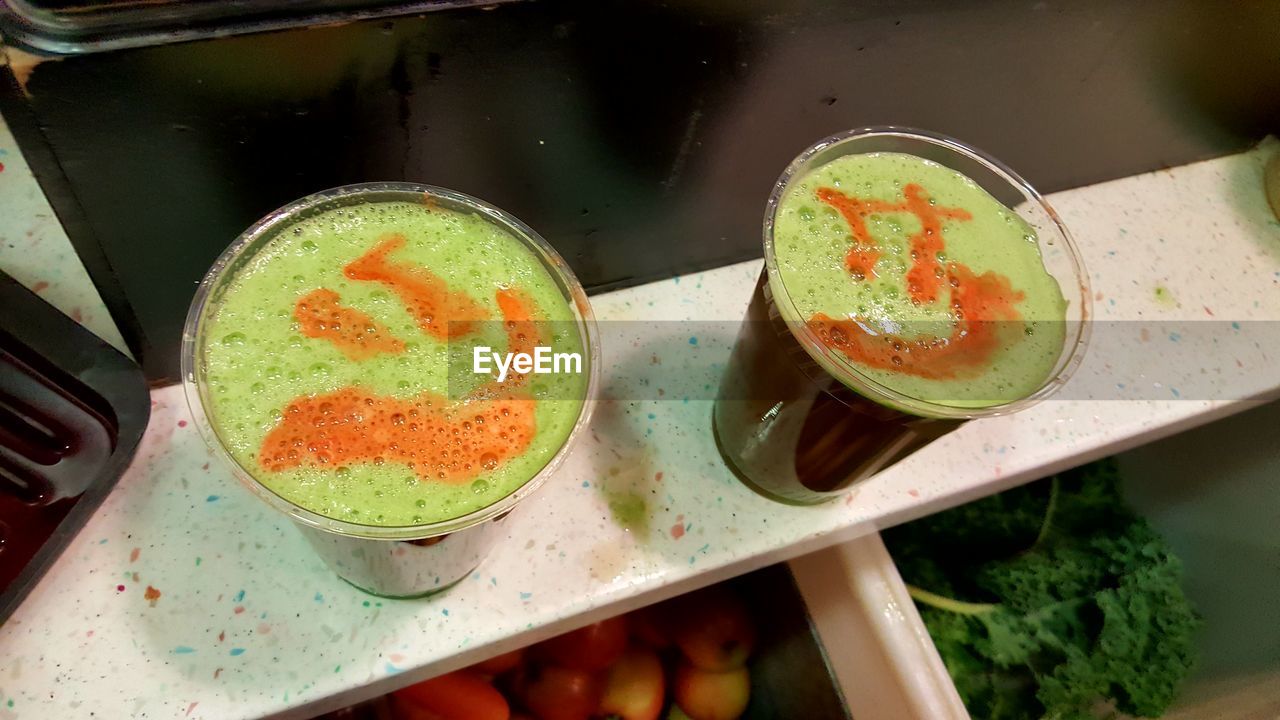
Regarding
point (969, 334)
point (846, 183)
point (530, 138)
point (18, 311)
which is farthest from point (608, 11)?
point (18, 311)

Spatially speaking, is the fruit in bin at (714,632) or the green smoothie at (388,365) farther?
the fruit in bin at (714,632)

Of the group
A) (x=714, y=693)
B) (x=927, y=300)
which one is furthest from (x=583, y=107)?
(x=714, y=693)

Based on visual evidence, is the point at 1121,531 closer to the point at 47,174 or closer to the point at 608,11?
the point at 608,11

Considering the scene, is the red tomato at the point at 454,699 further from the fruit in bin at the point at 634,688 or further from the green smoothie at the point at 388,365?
the green smoothie at the point at 388,365

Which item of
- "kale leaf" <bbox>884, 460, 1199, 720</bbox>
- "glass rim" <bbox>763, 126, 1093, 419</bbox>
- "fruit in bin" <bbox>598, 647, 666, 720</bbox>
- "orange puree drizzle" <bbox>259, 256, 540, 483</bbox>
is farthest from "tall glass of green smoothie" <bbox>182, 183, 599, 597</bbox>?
"kale leaf" <bbox>884, 460, 1199, 720</bbox>

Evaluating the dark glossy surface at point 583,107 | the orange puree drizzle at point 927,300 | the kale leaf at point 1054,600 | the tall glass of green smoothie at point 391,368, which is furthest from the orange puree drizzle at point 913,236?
the kale leaf at point 1054,600

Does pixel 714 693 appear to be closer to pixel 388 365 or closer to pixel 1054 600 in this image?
pixel 1054 600
